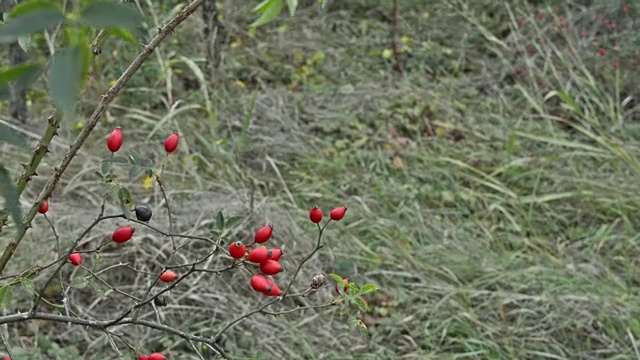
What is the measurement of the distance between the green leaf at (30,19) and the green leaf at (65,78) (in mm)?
17

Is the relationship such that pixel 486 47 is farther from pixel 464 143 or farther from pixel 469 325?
pixel 469 325

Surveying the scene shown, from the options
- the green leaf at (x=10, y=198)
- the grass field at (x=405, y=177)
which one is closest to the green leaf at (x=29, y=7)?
the green leaf at (x=10, y=198)

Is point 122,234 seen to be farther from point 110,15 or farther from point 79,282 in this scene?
point 110,15

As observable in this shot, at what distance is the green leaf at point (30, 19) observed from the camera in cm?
44

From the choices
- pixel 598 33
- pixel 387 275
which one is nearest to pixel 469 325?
pixel 387 275

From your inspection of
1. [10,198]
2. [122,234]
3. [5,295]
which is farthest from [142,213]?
[10,198]

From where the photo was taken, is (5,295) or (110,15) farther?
(5,295)

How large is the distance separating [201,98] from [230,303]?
134cm

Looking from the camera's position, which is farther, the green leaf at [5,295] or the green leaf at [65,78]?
the green leaf at [5,295]

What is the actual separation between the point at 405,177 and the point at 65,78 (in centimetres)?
294

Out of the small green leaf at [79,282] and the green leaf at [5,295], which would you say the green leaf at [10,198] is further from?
the small green leaf at [79,282]

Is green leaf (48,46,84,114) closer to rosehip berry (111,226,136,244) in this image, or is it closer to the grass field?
rosehip berry (111,226,136,244)

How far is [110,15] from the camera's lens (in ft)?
1.47

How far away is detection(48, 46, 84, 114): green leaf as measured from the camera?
0.41 meters
